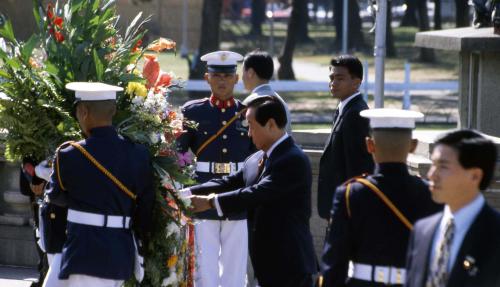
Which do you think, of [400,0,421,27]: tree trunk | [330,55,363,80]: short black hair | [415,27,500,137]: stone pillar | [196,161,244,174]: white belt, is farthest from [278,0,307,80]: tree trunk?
[330,55,363,80]: short black hair

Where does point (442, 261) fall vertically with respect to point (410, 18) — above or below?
below

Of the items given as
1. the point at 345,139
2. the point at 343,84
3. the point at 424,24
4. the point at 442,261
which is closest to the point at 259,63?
the point at 343,84

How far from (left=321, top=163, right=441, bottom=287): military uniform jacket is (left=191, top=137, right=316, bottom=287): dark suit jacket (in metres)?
1.12

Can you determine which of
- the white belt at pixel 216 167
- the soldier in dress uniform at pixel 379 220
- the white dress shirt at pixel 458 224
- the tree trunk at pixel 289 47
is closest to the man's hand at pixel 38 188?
the white belt at pixel 216 167

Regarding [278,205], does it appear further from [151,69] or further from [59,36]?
[59,36]

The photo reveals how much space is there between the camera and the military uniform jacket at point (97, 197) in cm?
585

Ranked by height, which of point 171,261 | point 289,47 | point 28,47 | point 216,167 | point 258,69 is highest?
point 28,47

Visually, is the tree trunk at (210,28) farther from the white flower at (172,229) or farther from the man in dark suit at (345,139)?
the white flower at (172,229)

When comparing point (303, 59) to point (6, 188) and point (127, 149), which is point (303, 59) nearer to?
point (6, 188)

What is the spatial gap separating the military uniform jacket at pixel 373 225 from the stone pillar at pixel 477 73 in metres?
6.24

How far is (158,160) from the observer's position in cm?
664

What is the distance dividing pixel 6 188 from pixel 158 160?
3451mm

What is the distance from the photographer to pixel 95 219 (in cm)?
588

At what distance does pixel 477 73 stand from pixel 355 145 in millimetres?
4493
